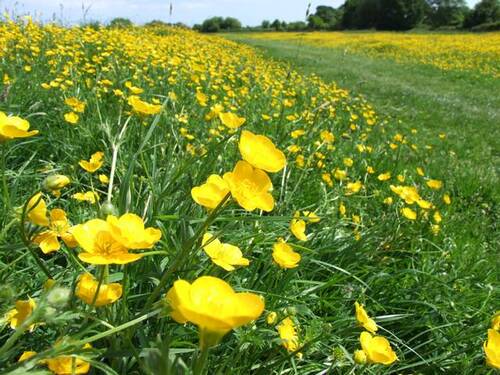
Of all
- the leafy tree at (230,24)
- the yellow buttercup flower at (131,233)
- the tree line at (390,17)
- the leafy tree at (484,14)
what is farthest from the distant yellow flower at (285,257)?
the leafy tree at (230,24)

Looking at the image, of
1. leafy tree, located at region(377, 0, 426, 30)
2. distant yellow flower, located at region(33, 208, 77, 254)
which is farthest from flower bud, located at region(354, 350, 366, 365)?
leafy tree, located at region(377, 0, 426, 30)

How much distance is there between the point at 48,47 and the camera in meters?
4.73

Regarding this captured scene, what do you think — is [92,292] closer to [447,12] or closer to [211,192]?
[211,192]

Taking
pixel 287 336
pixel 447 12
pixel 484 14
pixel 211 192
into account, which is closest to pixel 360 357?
pixel 287 336

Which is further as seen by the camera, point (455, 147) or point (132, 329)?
point (455, 147)

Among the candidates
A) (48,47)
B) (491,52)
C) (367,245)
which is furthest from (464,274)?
(491,52)

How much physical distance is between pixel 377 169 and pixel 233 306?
299 centimetres

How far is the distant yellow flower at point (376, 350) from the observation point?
1128 mm

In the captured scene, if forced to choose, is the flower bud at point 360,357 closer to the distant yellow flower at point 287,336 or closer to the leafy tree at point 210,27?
the distant yellow flower at point 287,336

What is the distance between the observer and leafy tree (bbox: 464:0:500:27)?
1492 inches

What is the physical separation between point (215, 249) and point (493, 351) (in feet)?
2.35

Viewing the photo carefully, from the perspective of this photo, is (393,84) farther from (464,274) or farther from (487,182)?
(464,274)

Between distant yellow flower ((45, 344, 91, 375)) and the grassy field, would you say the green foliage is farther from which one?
distant yellow flower ((45, 344, 91, 375))

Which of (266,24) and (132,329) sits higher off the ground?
(266,24)
